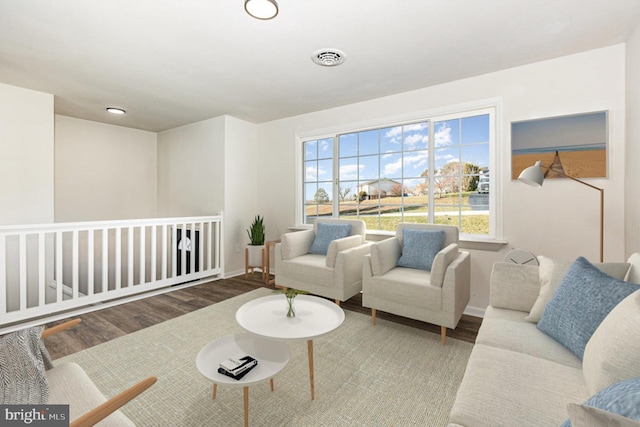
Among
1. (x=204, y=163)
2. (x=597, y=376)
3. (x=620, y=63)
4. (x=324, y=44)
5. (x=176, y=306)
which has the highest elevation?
(x=324, y=44)

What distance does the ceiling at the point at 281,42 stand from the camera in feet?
6.23

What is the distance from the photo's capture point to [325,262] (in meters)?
3.14

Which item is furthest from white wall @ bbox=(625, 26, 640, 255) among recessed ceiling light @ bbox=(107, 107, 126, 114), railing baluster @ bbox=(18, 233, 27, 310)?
recessed ceiling light @ bbox=(107, 107, 126, 114)

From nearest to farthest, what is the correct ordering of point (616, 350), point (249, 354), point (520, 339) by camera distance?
point (616, 350), point (520, 339), point (249, 354)

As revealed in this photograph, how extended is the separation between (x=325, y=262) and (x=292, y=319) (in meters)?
1.39

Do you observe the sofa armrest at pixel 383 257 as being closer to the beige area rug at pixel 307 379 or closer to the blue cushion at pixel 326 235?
the beige area rug at pixel 307 379

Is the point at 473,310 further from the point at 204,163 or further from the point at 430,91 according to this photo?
the point at 204,163

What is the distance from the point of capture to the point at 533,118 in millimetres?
2625

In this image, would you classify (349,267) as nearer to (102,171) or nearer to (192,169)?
(192,169)

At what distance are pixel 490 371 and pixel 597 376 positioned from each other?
0.33 m

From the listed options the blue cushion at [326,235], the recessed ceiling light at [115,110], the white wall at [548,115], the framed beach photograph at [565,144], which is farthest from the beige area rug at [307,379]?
the recessed ceiling light at [115,110]

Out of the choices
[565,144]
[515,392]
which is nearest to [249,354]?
[515,392]

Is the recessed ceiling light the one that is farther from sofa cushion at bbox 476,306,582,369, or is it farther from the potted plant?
sofa cushion at bbox 476,306,582,369

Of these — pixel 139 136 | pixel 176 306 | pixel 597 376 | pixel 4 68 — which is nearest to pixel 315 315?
pixel 597 376
